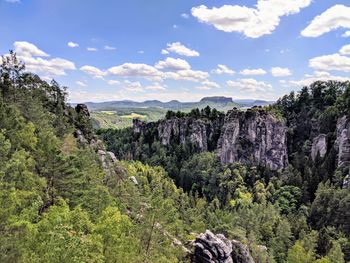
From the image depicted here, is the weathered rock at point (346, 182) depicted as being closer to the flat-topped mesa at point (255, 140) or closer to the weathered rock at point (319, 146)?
the weathered rock at point (319, 146)

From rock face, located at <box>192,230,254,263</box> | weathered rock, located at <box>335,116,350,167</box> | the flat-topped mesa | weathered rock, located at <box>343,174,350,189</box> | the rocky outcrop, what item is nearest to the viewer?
rock face, located at <box>192,230,254,263</box>

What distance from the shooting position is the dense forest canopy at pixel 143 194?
3127cm

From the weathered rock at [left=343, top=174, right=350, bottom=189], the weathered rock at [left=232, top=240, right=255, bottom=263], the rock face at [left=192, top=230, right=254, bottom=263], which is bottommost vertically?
the weathered rock at [left=232, top=240, right=255, bottom=263]

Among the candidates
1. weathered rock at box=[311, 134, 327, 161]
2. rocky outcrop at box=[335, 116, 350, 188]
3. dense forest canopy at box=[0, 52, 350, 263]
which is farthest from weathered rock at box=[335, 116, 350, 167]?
weathered rock at box=[311, 134, 327, 161]

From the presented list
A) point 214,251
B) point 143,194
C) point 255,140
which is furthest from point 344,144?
point 214,251

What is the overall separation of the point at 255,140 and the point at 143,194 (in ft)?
283

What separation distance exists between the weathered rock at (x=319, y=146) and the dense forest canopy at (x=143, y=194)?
258 centimetres

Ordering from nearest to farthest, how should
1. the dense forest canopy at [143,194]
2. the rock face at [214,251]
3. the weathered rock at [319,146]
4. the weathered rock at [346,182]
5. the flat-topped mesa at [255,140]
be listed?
the dense forest canopy at [143,194], the rock face at [214,251], the weathered rock at [346,182], the weathered rock at [319,146], the flat-topped mesa at [255,140]

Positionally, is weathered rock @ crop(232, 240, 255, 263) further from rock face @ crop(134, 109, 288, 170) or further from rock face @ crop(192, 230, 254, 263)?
rock face @ crop(134, 109, 288, 170)

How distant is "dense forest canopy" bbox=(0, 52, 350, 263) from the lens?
103 ft

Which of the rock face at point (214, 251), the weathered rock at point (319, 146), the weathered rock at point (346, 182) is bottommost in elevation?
the rock face at point (214, 251)

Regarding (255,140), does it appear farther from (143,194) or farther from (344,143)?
(143,194)

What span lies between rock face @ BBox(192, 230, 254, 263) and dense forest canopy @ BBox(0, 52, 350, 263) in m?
2.97

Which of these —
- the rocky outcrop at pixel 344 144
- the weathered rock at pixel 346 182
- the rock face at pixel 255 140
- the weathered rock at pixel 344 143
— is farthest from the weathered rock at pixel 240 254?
the rock face at pixel 255 140
